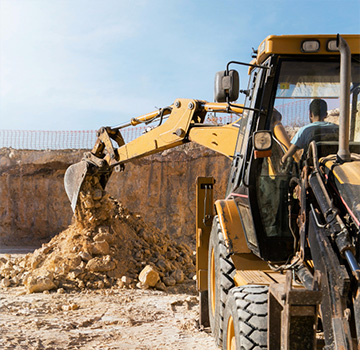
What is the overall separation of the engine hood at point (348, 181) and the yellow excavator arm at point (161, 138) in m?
1.77

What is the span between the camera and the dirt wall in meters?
17.0

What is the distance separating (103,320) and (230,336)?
3.14 metres

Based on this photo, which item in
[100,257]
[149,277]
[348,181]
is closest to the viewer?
[348,181]

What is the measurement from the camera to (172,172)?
56.6 ft

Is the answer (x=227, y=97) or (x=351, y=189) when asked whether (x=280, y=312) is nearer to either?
(x=351, y=189)

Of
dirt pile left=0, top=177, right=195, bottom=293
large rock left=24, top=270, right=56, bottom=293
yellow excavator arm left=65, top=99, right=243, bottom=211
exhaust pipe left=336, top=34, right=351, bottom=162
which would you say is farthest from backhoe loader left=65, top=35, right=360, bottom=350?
large rock left=24, top=270, right=56, bottom=293

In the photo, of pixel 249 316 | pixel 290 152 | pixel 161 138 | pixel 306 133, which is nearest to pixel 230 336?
pixel 249 316

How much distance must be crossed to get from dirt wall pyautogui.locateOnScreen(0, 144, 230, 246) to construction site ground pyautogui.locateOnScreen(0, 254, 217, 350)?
8723mm

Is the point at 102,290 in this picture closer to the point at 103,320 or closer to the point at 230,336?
the point at 103,320

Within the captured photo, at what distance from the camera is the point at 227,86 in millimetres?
3645

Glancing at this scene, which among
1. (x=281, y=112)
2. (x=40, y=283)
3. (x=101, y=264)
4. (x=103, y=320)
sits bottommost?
(x=103, y=320)

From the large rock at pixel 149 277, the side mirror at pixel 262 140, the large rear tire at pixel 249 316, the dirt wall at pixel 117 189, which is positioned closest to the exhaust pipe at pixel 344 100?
the side mirror at pixel 262 140

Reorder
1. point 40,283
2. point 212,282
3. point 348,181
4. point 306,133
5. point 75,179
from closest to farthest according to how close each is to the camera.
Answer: point 348,181 < point 306,133 < point 212,282 < point 40,283 < point 75,179

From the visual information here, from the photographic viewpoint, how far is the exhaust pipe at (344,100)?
113 inches
